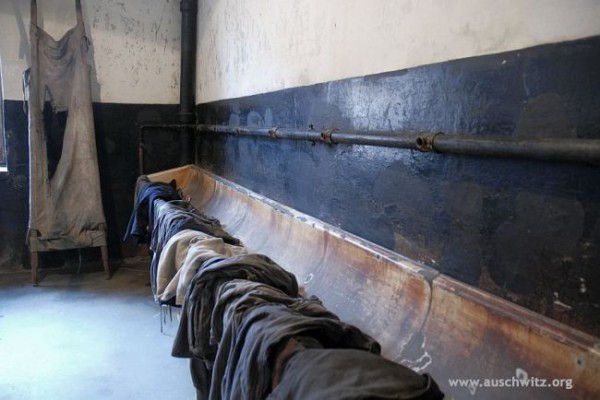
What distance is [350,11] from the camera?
1.71 m

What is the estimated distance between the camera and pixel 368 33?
1.61 m

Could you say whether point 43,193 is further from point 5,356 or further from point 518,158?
point 518,158

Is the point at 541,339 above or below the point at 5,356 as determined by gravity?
above

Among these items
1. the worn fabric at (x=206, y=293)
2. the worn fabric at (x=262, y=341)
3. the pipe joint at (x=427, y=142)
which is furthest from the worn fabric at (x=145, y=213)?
the pipe joint at (x=427, y=142)

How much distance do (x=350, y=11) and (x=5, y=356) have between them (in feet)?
8.77

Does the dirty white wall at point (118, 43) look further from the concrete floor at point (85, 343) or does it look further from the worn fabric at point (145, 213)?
the concrete floor at point (85, 343)

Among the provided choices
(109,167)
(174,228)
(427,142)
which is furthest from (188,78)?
(427,142)

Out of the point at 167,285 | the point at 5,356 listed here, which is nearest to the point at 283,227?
the point at 167,285

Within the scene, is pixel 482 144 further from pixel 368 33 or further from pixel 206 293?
pixel 206 293

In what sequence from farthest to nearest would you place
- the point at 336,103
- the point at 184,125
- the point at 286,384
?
1. the point at 184,125
2. the point at 336,103
3. the point at 286,384

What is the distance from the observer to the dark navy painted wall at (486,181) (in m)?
0.94

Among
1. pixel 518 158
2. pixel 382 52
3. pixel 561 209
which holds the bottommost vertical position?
pixel 561 209

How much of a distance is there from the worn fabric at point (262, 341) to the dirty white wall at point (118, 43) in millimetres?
3779

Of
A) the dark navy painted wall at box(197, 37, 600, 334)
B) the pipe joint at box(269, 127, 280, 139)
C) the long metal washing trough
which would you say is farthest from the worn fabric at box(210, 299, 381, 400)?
the pipe joint at box(269, 127, 280, 139)
